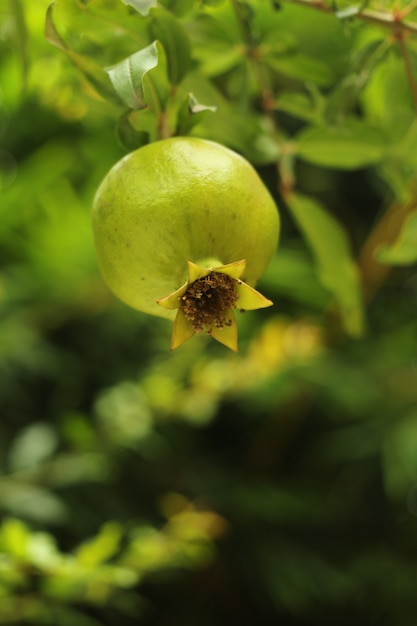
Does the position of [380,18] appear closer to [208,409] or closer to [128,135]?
[128,135]

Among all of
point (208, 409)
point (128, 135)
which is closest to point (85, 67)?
point (128, 135)

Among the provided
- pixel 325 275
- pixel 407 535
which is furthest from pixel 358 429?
pixel 325 275

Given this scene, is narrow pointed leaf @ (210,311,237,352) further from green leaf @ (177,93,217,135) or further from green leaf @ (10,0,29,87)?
green leaf @ (10,0,29,87)

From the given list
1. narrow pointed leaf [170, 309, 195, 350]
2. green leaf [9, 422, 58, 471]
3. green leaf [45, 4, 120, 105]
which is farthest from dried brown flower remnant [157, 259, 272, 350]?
green leaf [9, 422, 58, 471]

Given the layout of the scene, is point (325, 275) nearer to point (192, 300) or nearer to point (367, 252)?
point (192, 300)

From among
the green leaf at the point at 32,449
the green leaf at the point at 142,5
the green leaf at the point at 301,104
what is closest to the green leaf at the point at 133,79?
the green leaf at the point at 142,5

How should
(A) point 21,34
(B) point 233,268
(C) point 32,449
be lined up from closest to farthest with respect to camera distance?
1. (B) point 233,268
2. (A) point 21,34
3. (C) point 32,449
